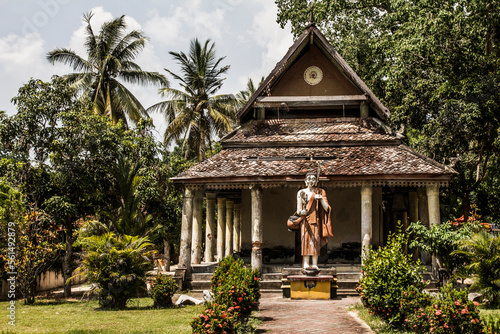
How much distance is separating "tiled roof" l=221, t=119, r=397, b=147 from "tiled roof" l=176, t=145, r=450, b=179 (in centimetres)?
32

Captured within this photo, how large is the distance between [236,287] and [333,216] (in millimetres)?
10515

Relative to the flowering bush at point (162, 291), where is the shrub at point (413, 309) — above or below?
above

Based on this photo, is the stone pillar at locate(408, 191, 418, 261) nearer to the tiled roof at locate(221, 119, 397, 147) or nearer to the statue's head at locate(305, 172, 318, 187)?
the tiled roof at locate(221, 119, 397, 147)

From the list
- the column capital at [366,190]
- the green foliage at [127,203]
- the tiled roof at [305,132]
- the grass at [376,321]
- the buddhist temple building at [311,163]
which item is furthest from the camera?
the green foliage at [127,203]

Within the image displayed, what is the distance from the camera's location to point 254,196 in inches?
666

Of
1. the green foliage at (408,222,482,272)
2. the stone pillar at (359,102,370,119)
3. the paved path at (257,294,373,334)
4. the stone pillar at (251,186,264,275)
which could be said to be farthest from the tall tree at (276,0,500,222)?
the paved path at (257,294,373,334)

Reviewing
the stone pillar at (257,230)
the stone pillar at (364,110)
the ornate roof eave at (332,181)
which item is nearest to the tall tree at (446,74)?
the stone pillar at (364,110)

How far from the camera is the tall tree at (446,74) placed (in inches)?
788

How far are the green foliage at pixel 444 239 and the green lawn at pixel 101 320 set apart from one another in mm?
6867

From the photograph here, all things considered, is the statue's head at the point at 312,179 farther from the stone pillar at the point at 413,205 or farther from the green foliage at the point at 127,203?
the green foliage at the point at 127,203

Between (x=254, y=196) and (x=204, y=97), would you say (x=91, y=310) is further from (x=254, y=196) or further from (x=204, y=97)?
(x=204, y=97)

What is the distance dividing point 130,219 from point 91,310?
6.56m

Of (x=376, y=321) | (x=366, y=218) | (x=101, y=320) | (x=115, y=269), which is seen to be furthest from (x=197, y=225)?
(x=376, y=321)

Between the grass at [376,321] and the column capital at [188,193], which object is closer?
the grass at [376,321]
